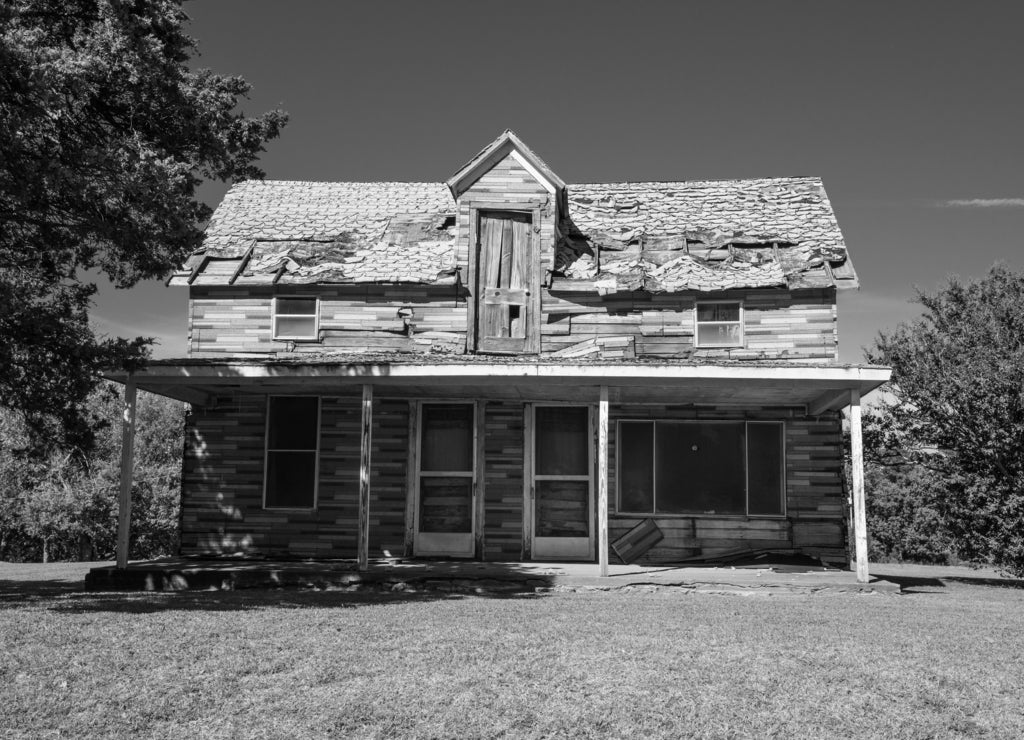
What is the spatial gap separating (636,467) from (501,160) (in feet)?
19.2

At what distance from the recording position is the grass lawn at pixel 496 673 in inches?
268

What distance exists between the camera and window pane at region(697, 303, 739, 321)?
55.2 ft

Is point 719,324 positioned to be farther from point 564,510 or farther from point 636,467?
point 564,510

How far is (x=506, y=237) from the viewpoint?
1723 centimetres

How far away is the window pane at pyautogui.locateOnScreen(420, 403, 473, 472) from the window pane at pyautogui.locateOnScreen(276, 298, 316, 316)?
267cm

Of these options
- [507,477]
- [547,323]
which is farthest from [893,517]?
[507,477]

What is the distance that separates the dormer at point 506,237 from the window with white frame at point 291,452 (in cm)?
299

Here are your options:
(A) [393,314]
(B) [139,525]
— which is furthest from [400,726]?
(B) [139,525]

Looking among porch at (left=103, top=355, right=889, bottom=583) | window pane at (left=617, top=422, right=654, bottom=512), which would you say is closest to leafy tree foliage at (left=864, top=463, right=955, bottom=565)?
porch at (left=103, top=355, right=889, bottom=583)

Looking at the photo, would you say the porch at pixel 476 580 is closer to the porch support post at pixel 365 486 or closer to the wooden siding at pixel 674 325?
the porch support post at pixel 365 486

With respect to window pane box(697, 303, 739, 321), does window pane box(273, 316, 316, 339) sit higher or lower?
lower

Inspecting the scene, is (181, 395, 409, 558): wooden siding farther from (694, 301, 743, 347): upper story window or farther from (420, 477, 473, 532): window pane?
(694, 301, 743, 347): upper story window

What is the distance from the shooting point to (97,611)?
34.0ft

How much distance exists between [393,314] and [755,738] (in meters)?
11.4
